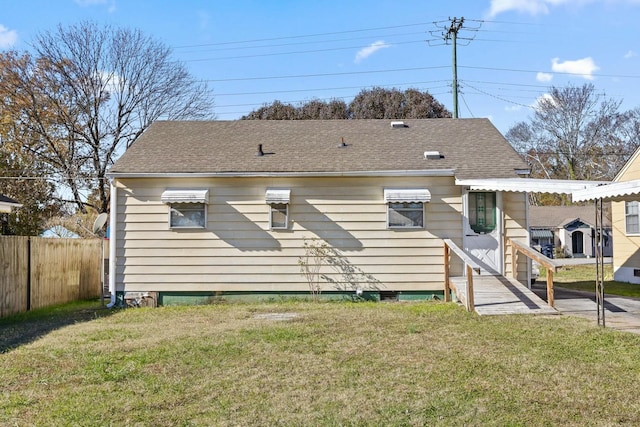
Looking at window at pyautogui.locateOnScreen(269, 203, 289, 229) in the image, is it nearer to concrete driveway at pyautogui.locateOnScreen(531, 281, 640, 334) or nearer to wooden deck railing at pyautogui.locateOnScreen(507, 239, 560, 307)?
wooden deck railing at pyautogui.locateOnScreen(507, 239, 560, 307)

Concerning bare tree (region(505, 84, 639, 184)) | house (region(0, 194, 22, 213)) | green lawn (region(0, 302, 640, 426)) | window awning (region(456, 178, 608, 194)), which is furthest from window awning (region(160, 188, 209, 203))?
bare tree (region(505, 84, 639, 184))

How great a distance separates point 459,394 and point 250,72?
23788mm

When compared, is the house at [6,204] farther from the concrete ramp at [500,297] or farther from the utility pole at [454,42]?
the utility pole at [454,42]

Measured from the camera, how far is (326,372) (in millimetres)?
5363

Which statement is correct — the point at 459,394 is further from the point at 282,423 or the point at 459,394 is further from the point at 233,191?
the point at 233,191

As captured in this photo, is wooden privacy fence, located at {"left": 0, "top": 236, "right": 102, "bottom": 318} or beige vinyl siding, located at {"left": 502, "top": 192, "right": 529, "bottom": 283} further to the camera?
beige vinyl siding, located at {"left": 502, "top": 192, "right": 529, "bottom": 283}

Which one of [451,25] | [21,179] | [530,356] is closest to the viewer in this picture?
[530,356]

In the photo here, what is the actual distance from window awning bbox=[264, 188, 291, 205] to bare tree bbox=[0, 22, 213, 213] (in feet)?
47.0

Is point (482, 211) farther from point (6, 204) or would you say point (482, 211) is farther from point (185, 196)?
point (6, 204)

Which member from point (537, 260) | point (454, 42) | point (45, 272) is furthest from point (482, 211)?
point (454, 42)

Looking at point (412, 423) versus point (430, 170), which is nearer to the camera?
point (412, 423)

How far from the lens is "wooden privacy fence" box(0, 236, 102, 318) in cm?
970

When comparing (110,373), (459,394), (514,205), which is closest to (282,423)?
(459,394)

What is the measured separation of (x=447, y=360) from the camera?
5.75 metres
